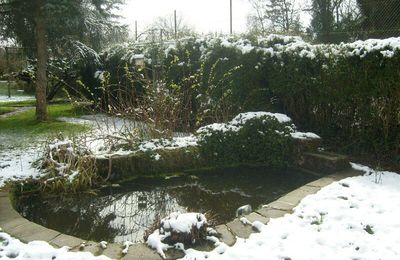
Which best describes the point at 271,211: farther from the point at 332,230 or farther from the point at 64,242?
the point at 64,242

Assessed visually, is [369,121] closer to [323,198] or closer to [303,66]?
[303,66]

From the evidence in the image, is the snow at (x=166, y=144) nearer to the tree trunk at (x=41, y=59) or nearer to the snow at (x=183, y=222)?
the snow at (x=183, y=222)

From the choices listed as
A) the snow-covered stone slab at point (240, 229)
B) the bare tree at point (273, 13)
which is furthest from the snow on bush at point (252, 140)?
the bare tree at point (273, 13)

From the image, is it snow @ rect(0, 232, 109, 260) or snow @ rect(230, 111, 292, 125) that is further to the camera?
snow @ rect(230, 111, 292, 125)

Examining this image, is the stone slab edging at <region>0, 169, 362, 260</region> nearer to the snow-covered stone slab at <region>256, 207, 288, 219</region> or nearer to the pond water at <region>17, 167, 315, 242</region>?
the snow-covered stone slab at <region>256, 207, 288, 219</region>

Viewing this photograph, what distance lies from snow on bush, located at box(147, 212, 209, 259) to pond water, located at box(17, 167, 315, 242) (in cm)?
51

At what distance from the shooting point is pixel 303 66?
18.8ft

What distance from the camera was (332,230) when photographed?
3062mm

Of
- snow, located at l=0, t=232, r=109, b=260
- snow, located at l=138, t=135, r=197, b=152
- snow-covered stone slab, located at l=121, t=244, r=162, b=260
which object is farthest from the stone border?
snow, located at l=138, t=135, r=197, b=152

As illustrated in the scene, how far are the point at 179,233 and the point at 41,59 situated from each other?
698 cm

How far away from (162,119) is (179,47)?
2.62 m

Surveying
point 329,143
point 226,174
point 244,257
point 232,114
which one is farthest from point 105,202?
point 329,143

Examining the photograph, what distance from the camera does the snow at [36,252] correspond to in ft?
8.74

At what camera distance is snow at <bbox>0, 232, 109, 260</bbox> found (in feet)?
8.74
